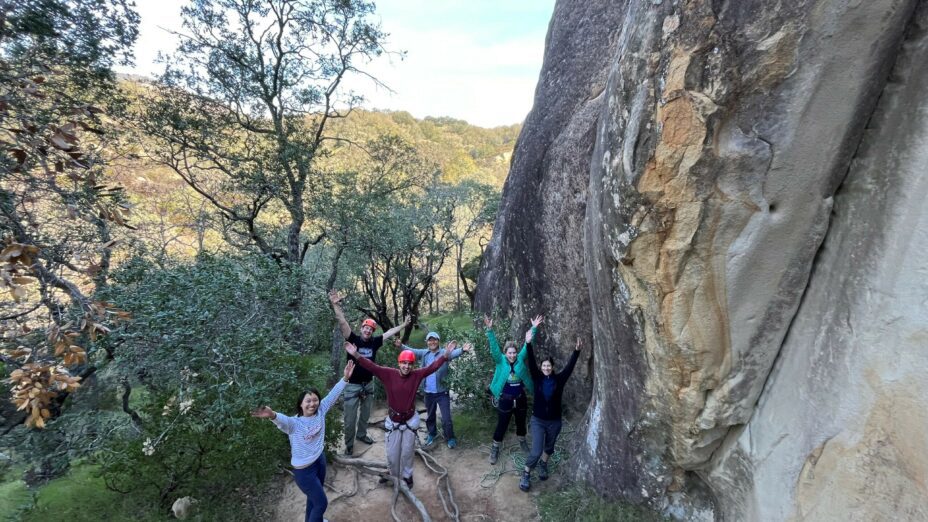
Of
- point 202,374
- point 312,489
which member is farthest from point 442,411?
point 202,374

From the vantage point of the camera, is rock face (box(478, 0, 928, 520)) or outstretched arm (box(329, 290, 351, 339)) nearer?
rock face (box(478, 0, 928, 520))

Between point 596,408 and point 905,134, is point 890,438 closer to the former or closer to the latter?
point 905,134

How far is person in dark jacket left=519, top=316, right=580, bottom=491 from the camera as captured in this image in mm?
6301

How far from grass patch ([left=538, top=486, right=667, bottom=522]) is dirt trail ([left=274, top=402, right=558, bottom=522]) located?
1.13ft

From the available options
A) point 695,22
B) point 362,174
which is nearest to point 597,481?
point 695,22

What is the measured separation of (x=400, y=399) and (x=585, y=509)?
287 cm

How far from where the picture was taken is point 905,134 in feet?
11.2

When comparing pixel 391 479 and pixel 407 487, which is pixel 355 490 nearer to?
pixel 391 479

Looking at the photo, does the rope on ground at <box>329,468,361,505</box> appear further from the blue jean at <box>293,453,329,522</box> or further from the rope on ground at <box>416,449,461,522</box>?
the blue jean at <box>293,453,329,522</box>

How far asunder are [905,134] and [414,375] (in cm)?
563

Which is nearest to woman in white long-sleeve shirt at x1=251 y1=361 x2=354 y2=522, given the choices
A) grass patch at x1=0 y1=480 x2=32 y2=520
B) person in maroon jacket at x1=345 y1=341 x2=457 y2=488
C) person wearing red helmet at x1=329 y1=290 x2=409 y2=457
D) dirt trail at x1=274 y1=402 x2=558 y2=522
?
person in maroon jacket at x1=345 y1=341 x2=457 y2=488

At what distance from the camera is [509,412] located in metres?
7.14

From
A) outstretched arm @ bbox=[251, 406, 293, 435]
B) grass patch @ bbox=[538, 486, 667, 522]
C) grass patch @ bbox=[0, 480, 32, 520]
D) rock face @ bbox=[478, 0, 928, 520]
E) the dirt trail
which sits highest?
rock face @ bbox=[478, 0, 928, 520]

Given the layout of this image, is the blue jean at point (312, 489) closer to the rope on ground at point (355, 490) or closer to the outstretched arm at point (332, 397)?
the outstretched arm at point (332, 397)
